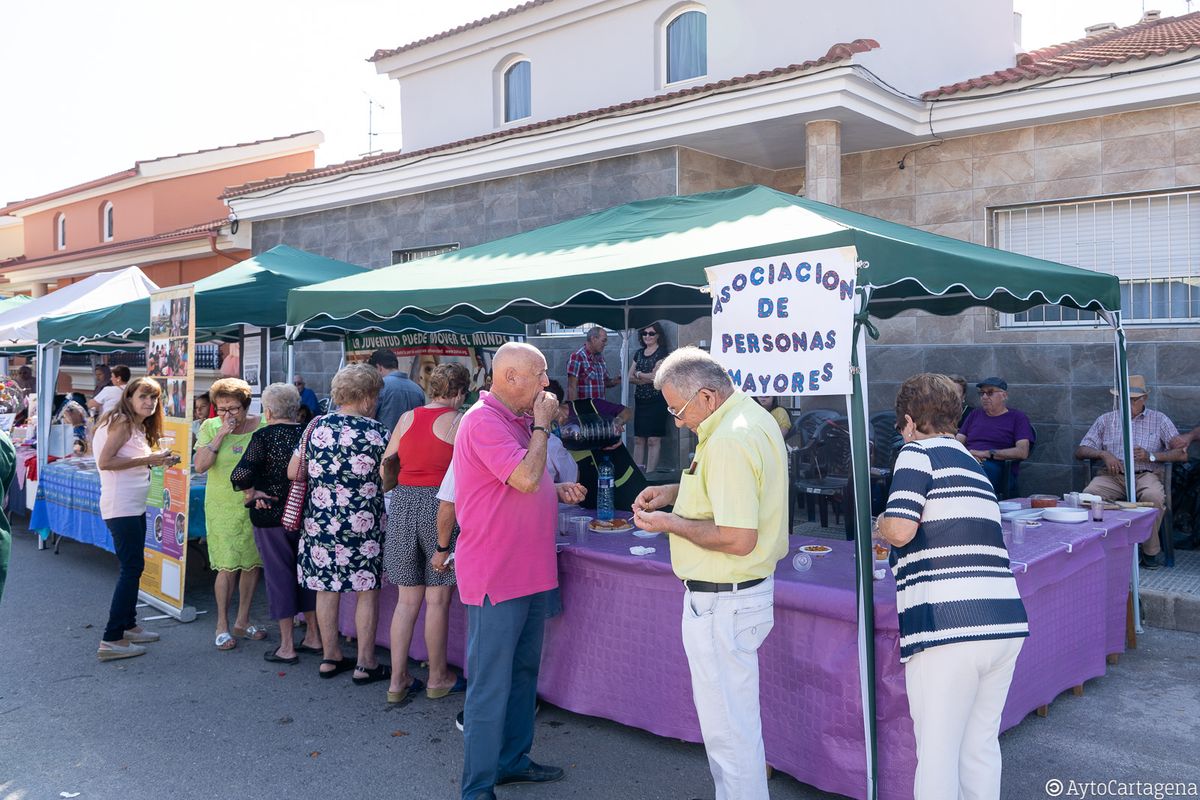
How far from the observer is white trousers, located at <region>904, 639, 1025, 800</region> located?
9.39 feet

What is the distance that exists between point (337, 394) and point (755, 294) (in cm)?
230

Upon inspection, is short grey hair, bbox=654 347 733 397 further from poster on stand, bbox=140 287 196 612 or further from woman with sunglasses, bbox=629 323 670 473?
woman with sunglasses, bbox=629 323 670 473

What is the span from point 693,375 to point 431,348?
22.7 ft

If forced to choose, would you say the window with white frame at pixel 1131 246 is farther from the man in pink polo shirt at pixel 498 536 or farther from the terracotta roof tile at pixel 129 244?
the terracotta roof tile at pixel 129 244

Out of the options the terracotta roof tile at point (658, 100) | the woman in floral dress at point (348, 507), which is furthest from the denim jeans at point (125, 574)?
the terracotta roof tile at point (658, 100)

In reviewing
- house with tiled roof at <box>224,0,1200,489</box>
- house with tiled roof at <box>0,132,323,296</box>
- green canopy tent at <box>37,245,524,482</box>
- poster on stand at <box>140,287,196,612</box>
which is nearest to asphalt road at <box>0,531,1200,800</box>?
poster on stand at <box>140,287,196,612</box>

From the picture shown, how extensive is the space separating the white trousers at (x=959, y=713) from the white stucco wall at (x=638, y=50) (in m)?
8.10

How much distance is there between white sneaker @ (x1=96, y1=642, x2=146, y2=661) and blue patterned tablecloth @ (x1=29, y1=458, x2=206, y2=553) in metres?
1.31

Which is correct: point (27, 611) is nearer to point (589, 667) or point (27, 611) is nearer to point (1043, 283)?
point (589, 667)

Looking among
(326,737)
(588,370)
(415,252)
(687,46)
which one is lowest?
(326,737)

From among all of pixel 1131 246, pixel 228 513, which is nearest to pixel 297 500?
pixel 228 513

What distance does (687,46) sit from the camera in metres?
11.7

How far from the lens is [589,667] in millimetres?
4375

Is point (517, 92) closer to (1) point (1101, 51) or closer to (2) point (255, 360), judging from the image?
(2) point (255, 360)
